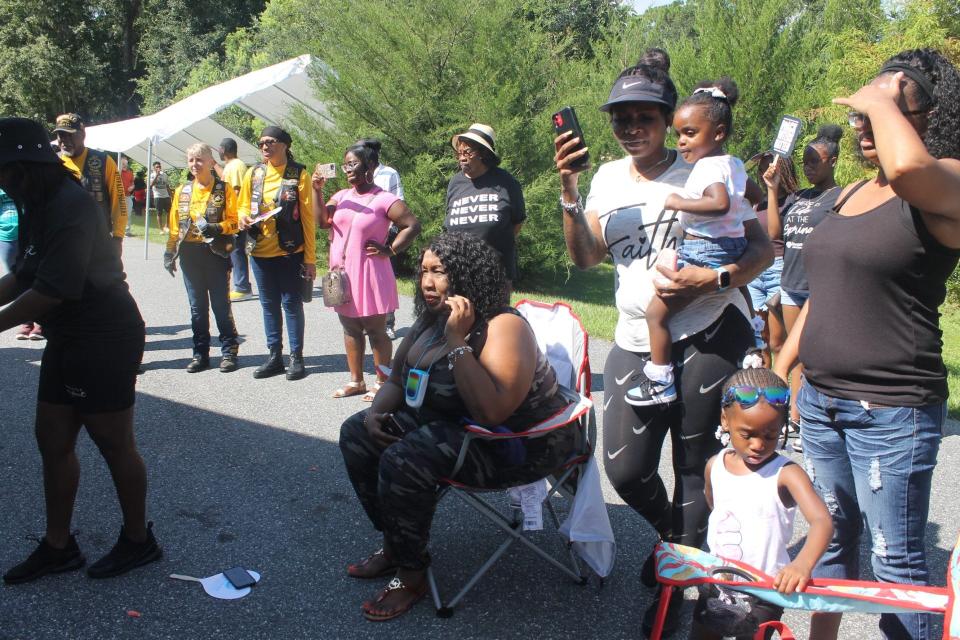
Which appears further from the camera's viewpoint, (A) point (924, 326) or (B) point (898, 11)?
(B) point (898, 11)

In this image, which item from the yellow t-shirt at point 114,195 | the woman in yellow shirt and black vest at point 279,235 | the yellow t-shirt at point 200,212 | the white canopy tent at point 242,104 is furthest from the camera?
the white canopy tent at point 242,104

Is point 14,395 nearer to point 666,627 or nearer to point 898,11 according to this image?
point 666,627

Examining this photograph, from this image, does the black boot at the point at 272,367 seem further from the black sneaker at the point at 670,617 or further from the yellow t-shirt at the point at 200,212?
the black sneaker at the point at 670,617

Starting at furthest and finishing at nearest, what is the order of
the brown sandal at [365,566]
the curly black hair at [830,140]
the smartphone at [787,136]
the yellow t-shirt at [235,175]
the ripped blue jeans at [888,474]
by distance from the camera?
the yellow t-shirt at [235,175], the curly black hair at [830,140], the smartphone at [787,136], the brown sandal at [365,566], the ripped blue jeans at [888,474]

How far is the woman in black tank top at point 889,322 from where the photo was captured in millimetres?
2080

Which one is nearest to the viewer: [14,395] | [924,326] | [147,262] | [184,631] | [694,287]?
[924,326]

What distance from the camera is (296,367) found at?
6598mm

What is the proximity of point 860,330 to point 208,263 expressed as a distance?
222 inches

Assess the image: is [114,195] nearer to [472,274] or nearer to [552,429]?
[472,274]

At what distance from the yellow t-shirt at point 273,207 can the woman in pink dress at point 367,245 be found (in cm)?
51

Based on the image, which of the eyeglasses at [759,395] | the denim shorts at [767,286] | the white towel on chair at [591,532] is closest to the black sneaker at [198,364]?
the white towel on chair at [591,532]

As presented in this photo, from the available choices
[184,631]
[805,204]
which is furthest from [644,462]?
[805,204]

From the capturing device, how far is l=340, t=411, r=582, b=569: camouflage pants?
307 cm

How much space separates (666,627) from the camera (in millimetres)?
3018
